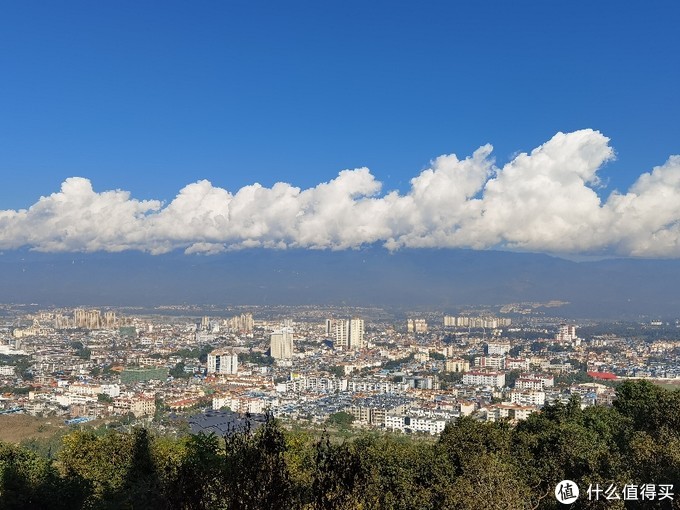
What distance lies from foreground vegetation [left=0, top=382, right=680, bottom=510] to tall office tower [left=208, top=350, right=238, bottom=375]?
31666 millimetres

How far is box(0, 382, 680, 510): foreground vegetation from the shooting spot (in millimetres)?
3729

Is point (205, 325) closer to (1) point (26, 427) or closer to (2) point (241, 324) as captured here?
(2) point (241, 324)

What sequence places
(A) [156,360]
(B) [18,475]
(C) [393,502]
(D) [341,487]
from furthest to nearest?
(A) [156,360]
(B) [18,475]
(C) [393,502]
(D) [341,487]

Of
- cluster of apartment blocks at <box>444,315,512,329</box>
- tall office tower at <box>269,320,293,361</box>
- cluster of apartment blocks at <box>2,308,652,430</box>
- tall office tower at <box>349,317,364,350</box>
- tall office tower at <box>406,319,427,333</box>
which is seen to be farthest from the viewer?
cluster of apartment blocks at <box>444,315,512,329</box>

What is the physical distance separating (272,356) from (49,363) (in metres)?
16.0

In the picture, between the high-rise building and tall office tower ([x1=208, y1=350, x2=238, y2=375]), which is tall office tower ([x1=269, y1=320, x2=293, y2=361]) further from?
the high-rise building

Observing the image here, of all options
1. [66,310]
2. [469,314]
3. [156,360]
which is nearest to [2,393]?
[156,360]

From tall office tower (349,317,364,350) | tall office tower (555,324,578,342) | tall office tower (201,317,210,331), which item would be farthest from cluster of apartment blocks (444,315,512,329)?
tall office tower (201,317,210,331)

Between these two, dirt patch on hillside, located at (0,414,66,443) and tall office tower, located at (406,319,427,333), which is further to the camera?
tall office tower, located at (406,319,427,333)

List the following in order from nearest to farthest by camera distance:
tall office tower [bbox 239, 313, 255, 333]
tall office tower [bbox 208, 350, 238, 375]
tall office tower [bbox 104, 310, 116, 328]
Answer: tall office tower [bbox 208, 350, 238, 375] < tall office tower [bbox 104, 310, 116, 328] < tall office tower [bbox 239, 313, 255, 333]

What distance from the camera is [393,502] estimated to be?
25.4ft

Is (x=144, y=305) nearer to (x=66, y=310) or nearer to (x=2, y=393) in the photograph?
(x=66, y=310)

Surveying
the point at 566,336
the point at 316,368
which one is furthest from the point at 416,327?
the point at 316,368

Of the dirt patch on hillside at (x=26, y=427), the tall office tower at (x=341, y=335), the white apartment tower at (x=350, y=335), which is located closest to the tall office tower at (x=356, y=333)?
the white apartment tower at (x=350, y=335)
